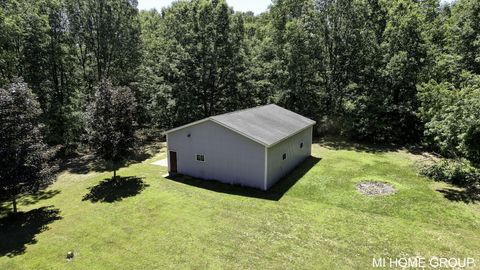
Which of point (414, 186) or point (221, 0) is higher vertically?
point (221, 0)

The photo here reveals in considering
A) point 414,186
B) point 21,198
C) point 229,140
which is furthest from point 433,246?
point 21,198

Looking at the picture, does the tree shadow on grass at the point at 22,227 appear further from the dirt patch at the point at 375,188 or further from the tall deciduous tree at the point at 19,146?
the dirt patch at the point at 375,188

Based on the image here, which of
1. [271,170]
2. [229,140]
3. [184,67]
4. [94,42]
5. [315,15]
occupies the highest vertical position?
[315,15]

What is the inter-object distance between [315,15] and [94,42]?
21141mm

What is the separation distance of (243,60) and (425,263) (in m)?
23.9

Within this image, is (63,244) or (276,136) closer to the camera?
(63,244)

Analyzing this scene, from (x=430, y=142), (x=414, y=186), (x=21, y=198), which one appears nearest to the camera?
(x=414, y=186)

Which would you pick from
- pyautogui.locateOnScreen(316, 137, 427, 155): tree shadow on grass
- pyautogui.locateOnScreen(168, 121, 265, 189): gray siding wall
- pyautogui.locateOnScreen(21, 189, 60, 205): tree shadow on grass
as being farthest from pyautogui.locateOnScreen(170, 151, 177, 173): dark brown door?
pyautogui.locateOnScreen(316, 137, 427, 155): tree shadow on grass

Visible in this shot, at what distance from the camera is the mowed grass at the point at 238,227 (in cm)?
Answer: 1057

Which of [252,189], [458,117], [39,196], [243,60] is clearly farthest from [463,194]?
[39,196]

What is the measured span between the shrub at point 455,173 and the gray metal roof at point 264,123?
805cm

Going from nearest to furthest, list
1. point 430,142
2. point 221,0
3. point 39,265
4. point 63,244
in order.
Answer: point 39,265 → point 63,244 → point 430,142 → point 221,0

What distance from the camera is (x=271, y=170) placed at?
16.6 meters

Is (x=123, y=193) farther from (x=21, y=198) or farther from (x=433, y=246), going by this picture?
(x=433, y=246)
